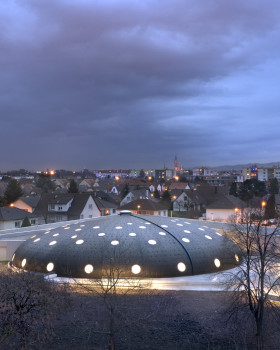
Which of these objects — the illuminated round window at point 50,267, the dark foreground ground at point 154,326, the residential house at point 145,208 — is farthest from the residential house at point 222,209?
the dark foreground ground at point 154,326

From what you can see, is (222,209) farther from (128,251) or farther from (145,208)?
(128,251)

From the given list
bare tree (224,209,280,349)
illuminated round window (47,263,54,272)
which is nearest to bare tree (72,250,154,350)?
illuminated round window (47,263,54,272)

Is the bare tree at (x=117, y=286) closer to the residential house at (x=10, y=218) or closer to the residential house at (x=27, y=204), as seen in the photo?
the residential house at (x=10, y=218)

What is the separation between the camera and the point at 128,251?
88.4ft

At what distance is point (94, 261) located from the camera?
2659 cm

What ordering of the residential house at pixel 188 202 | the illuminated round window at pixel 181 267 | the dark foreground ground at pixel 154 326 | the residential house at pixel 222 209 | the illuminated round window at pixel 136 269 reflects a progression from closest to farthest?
the dark foreground ground at pixel 154 326, the illuminated round window at pixel 136 269, the illuminated round window at pixel 181 267, the residential house at pixel 222 209, the residential house at pixel 188 202

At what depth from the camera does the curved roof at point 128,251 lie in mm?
26281

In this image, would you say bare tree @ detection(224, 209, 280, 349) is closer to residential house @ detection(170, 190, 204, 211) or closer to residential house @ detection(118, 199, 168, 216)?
residential house @ detection(118, 199, 168, 216)

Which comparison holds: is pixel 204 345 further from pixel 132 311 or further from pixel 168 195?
pixel 168 195

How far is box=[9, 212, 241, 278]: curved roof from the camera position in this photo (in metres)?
26.3

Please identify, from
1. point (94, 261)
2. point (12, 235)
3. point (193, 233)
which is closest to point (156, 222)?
point (193, 233)

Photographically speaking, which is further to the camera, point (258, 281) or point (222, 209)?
point (222, 209)

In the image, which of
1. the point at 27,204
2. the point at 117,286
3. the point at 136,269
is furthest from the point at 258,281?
the point at 27,204

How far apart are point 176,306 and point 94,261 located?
300 inches
